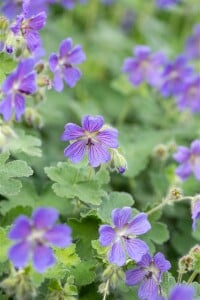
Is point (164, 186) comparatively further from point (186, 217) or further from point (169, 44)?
point (169, 44)

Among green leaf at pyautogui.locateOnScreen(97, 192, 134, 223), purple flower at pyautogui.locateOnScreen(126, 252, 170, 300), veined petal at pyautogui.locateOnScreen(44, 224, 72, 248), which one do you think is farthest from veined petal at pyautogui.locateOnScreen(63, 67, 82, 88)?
veined petal at pyautogui.locateOnScreen(44, 224, 72, 248)

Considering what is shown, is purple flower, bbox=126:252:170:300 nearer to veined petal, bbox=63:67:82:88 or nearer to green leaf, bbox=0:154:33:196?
green leaf, bbox=0:154:33:196

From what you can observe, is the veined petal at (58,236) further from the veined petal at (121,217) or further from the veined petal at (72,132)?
the veined petal at (72,132)

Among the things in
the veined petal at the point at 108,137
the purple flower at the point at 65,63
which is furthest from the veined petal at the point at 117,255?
the purple flower at the point at 65,63

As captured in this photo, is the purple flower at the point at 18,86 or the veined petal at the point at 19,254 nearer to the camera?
the veined petal at the point at 19,254

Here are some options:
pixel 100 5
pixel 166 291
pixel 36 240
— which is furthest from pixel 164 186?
pixel 100 5

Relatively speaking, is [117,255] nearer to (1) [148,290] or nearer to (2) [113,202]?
(1) [148,290]
